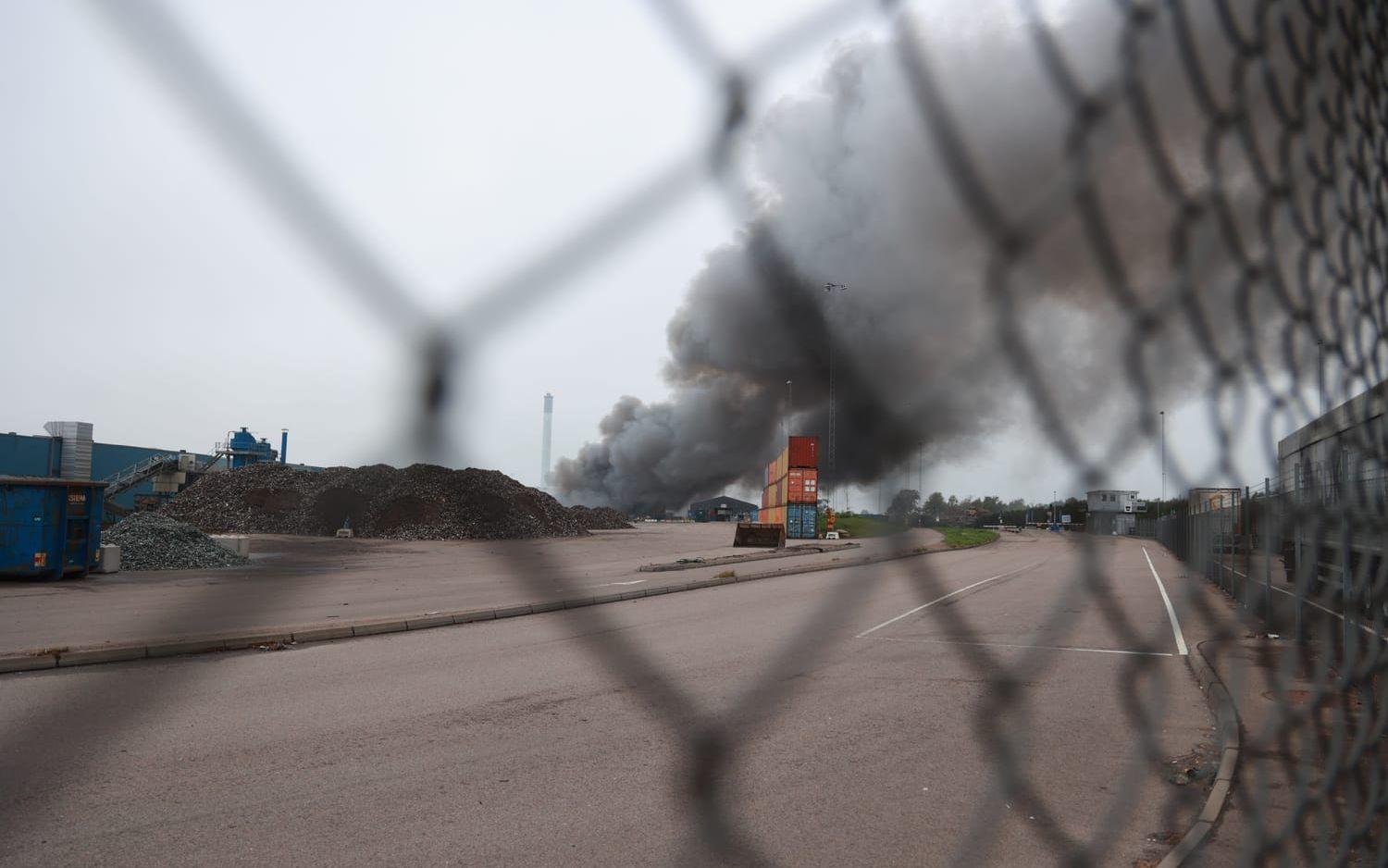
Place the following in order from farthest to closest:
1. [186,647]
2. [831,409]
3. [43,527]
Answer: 1. [43,527]
2. [186,647]
3. [831,409]

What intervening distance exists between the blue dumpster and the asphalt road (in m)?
9.27

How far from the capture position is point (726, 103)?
3.05 ft

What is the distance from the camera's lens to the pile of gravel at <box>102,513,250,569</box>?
17.7m

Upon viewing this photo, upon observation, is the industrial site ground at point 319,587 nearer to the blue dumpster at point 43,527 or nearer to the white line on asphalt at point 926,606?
the blue dumpster at point 43,527

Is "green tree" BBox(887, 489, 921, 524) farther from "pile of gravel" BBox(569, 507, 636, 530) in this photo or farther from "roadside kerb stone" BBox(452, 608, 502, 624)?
"pile of gravel" BBox(569, 507, 636, 530)

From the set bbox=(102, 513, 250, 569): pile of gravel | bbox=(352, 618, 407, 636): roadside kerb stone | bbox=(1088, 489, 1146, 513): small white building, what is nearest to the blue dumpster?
bbox=(102, 513, 250, 569): pile of gravel

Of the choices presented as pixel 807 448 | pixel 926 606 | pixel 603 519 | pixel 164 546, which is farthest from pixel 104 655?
pixel 603 519

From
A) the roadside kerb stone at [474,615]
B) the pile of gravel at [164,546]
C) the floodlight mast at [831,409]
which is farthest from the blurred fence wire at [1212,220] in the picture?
the pile of gravel at [164,546]

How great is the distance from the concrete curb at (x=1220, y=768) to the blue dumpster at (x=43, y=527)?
15523 millimetres

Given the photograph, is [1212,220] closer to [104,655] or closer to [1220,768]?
[1220,768]

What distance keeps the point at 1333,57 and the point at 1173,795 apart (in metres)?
3.47

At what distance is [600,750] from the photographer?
4828 millimetres

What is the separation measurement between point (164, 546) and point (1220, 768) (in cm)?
1866

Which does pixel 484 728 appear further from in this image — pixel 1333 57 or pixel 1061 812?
pixel 1333 57
